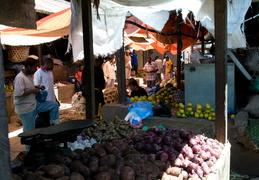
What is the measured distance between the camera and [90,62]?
4.11 m

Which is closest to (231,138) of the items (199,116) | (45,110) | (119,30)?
(199,116)

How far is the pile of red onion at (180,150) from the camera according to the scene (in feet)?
9.23

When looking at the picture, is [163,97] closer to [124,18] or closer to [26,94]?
[124,18]

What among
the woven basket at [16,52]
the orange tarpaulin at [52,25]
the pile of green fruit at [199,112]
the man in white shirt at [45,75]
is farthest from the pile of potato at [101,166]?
the woven basket at [16,52]

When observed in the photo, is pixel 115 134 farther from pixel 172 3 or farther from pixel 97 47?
pixel 172 3

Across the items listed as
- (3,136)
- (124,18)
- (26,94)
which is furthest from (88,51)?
(3,136)

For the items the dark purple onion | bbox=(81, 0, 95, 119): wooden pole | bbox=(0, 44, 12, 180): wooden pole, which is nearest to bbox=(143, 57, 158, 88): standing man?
bbox=(81, 0, 95, 119): wooden pole

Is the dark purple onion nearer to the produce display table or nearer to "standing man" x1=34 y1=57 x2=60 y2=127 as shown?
the produce display table

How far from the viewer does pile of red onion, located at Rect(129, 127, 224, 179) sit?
9.23ft

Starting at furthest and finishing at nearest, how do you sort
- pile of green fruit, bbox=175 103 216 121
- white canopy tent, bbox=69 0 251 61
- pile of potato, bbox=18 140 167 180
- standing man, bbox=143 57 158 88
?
standing man, bbox=143 57 158 88
pile of green fruit, bbox=175 103 216 121
white canopy tent, bbox=69 0 251 61
pile of potato, bbox=18 140 167 180

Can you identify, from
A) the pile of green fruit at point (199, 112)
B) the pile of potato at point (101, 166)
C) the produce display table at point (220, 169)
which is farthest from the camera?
the pile of green fruit at point (199, 112)

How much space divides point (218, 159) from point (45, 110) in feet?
11.8

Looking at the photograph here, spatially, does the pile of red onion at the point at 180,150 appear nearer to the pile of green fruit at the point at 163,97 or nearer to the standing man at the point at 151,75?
the pile of green fruit at the point at 163,97

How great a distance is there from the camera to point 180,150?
3.11m
